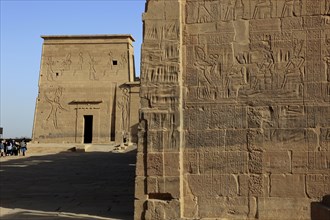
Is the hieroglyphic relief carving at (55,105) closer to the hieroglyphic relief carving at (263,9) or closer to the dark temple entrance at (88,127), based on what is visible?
the dark temple entrance at (88,127)

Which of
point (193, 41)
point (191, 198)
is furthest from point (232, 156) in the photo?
point (193, 41)

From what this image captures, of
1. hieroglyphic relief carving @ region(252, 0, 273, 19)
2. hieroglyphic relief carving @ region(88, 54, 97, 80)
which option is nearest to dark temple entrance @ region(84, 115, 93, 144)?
hieroglyphic relief carving @ region(88, 54, 97, 80)

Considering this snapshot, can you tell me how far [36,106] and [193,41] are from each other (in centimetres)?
2829

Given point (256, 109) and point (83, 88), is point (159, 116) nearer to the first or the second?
point (256, 109)

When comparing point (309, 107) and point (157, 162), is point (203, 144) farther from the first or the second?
point (309, 107)

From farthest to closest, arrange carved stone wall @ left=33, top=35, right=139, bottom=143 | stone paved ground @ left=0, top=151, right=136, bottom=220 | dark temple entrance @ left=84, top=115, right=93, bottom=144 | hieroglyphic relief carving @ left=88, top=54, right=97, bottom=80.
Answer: hieroglyphic relief carving @ left=88, top=54, right=97, bottom=80 → dark temple entrance @ left=84, top=115, right=93, bottom=144 → carved stone wall @ left=33, top=35, right=139, bottom=143 → stone paved ground @ left=0, top=151, right=136, bottom=220

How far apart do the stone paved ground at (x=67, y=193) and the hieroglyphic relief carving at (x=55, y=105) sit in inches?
691

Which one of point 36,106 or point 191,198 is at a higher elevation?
point 36,106

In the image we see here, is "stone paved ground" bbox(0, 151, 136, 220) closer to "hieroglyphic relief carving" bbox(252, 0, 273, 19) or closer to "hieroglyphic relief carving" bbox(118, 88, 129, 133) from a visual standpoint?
"hieroglyphic relief carving" bbox(252, 0, 273, 19)

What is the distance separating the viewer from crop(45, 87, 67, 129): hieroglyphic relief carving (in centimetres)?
3253

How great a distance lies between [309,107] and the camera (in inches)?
251

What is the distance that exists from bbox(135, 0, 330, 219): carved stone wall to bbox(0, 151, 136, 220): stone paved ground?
1419 millimetres

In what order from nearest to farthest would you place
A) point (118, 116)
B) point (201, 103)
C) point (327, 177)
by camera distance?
point (327, 177) → point (201, 103) → point (118, 116)

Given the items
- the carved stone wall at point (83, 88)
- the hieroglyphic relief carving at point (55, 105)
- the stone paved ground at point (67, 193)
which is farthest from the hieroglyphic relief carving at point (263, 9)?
the hieroglyphic relief carving at point (55, 105)
